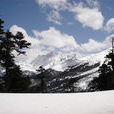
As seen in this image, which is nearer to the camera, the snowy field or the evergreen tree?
the snowy field

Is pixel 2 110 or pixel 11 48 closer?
pixel 2 110

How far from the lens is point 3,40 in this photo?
2380 centimetres

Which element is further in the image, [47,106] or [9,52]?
[9,52]

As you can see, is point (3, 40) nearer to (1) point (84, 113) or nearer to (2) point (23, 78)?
(2) point (23, 78)

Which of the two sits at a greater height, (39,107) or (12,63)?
(12,63)

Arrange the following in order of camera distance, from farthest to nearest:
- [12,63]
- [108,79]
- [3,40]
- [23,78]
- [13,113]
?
[108,79] < [23,78] < [12,63] < [3,40] < [13,113]

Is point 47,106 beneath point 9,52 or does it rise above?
beneath

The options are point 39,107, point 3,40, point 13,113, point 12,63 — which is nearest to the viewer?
point 13,113

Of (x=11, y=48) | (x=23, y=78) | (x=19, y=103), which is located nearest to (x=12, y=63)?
(x=11, y=48)

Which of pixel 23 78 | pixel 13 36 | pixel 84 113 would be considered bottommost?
pixel 84 113

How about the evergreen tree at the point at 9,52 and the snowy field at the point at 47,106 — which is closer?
the snowy field at the point at 47,106

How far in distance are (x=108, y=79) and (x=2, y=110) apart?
3334 centimetres

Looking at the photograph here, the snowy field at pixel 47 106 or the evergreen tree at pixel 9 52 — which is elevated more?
the evergreen tree at pixel 9 52

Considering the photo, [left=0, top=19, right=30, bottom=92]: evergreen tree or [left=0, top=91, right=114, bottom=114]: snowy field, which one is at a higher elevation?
[left=0, top=19, right=30, bottom=92]: evergreen tree
